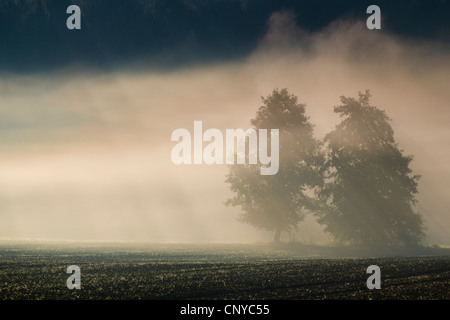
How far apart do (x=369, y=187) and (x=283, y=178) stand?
1438 centimetres

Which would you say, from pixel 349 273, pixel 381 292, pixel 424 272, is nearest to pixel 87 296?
pixel 381 292

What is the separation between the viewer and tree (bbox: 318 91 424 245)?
62.7 metres

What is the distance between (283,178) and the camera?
65938 mm

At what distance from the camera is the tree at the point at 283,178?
217 ft

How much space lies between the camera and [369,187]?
6325 centimetres

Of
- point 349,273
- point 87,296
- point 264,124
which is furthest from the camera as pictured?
point 264,124

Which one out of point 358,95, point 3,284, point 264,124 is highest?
point 358,95

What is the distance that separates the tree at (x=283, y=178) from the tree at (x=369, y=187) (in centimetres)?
413

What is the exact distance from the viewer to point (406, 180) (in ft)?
208

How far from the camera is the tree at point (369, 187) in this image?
6266 cm

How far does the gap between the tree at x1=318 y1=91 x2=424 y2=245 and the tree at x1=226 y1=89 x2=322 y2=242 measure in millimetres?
4131
